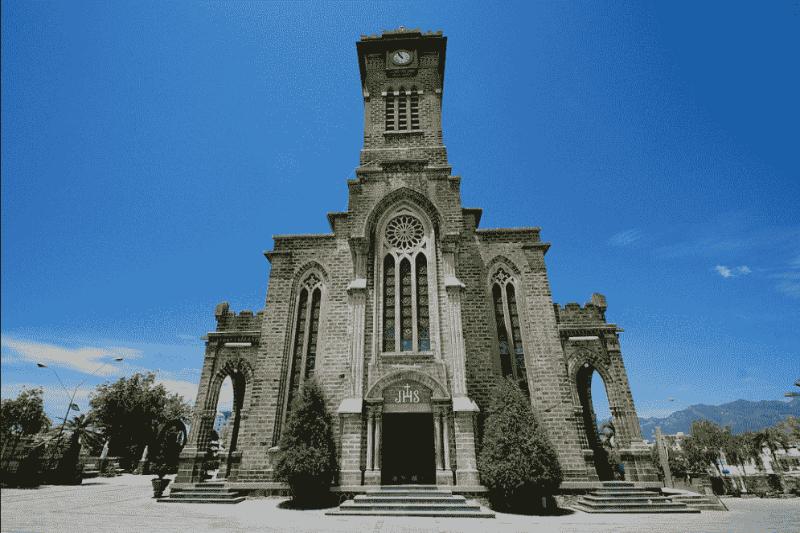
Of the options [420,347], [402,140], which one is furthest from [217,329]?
[402,140]

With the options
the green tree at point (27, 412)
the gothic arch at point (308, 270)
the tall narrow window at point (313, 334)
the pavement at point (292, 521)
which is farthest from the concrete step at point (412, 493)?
the green tree at point (27, 412)

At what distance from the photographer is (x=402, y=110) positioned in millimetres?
24609

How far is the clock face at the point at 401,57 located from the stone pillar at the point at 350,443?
21.0 metres

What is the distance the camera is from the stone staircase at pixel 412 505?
43.2ft

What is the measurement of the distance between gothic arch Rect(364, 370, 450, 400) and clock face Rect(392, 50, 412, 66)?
19628mm

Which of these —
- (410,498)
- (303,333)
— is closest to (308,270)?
(303,333)

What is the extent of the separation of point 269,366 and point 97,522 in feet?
26.0

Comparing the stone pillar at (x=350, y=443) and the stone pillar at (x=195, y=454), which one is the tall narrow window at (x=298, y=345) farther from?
the stone pillar at (x=195, y=454)

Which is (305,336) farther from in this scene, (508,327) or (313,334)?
(508,327)

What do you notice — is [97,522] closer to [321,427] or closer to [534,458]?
[321,427]

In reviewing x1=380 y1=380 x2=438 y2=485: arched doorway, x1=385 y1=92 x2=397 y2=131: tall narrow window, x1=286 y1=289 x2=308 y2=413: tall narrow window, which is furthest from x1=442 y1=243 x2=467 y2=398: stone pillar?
x1=385 y1=92 x2=397 y2=131: tall narrow window

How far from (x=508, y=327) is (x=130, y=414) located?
126 ft

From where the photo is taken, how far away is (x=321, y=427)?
49.7 feet

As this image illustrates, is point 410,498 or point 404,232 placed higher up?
point 404,232
